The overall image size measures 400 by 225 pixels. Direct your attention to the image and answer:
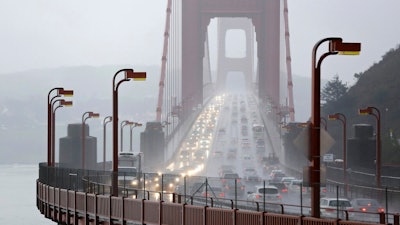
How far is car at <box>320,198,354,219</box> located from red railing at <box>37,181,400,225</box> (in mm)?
2760

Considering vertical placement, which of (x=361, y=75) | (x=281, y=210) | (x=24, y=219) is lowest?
(x=24, y=219)

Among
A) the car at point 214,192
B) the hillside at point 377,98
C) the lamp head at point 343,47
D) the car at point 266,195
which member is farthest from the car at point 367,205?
the hillside at point 377,98

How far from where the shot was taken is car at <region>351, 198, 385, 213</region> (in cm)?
3441

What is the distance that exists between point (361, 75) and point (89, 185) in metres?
139

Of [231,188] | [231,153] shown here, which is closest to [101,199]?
[231,188]

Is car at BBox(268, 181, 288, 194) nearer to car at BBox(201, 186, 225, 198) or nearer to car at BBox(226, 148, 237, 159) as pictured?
car at BBox(201, 186, 225, 198)

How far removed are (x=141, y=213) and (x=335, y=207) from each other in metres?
6.92

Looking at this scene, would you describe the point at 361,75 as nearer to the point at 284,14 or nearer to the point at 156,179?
the point at 284,14

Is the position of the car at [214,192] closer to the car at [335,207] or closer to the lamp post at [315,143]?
the car at [335,207]

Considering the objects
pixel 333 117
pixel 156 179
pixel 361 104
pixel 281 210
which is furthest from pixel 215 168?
pixel 281 210

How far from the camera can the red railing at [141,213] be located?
30906 mm

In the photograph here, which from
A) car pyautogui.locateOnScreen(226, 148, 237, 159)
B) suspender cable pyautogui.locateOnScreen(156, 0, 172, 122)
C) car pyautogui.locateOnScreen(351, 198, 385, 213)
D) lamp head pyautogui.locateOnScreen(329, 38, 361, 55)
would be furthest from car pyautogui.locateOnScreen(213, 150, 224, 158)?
lamp head pyautogui.locateOnScreen(329, 38, 361, 55)

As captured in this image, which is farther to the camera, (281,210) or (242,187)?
(242,187)

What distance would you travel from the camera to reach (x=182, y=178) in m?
46.0
